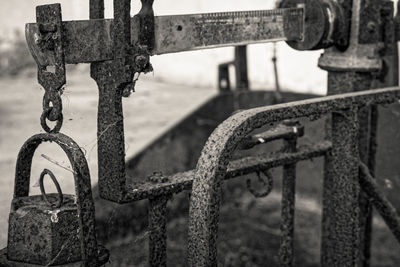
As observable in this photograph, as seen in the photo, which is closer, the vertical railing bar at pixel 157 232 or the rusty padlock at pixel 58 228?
the rusty padlock at pixel 58 228

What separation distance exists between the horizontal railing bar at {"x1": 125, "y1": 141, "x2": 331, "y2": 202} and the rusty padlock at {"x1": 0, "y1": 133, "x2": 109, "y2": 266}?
0.20 meters

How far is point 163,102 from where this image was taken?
4875 millimetres

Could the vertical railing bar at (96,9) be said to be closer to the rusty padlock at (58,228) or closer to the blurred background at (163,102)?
the rusty padlock at (58,228)

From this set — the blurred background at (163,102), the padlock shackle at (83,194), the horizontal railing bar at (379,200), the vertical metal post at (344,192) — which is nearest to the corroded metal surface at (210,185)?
the padlock shackle at (83,194)

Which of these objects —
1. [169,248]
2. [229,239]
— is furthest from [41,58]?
[229,239]

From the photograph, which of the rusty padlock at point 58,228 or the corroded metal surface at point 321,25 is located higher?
the corroded metal surface at point 321,25

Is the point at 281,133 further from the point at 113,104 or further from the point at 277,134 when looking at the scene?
the point at 113,104

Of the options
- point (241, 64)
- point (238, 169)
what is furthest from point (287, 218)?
point (241, 64)

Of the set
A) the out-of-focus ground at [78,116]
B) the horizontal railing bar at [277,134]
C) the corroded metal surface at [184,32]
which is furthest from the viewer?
the out-of-focus ground at [78,116]

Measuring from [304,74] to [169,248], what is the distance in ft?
5.31

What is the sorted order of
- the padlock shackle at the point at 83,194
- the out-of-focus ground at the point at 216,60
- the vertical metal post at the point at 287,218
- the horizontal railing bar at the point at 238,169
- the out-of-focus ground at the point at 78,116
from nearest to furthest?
the padlock shackle at the point at 83,194 < the horizontal railing bar at the point at 238,169 < the vertical metal post at the point at 287,218 < the out-of-focus ground at the point at 78,116 < the out-of-focus ground at the point at 216,60

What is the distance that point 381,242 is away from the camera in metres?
3.77

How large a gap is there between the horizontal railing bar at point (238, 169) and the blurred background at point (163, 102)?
1249mm

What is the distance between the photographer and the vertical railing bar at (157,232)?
163 cm
